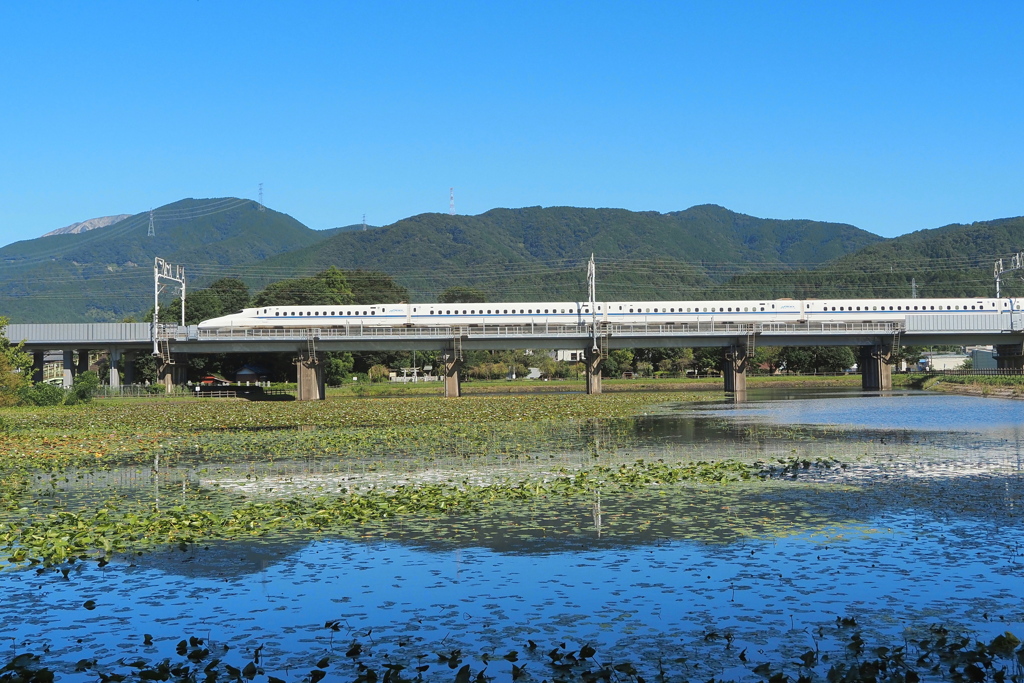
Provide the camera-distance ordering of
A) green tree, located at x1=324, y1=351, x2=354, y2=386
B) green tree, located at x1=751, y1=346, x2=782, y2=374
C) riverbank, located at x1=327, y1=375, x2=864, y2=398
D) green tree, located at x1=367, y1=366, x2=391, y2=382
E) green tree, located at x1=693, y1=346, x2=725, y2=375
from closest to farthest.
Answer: riverbank, located at x1=327, y1=375, x2=864, y2=398 < green tree, located at x1=324, y1=351, x2=354, y2=386 < green tree, located at x1=367, y1=366, x2=391, y2=382 < green tree, located at x1=693, y1=346, x2=725, y2=375 < green tree, located at x1=751, y1=346, x2=782, y2=374

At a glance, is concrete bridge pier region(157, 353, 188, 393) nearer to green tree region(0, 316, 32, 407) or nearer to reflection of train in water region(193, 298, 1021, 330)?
reflection of train in water region(193, 298, 1021, 330)

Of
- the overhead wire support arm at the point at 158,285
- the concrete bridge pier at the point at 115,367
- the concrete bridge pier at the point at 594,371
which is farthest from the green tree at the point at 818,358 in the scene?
the concrete bridge pier at the point at 115,367

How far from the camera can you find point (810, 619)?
11.7m

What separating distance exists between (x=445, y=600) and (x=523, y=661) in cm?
263

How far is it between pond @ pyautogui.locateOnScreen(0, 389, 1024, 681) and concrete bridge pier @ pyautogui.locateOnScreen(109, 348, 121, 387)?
79771 millimetres

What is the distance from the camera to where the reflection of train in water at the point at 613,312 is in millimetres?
108688

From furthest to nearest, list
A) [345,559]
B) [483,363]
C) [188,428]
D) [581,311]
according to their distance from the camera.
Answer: [483,363] < [581,311] < [188,428] < [345,559]

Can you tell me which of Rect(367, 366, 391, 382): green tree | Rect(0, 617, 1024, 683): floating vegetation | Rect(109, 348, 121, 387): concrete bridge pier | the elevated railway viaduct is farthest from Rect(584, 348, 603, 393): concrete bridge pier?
Rect(0, 617, 1024, 683): floating vegetation

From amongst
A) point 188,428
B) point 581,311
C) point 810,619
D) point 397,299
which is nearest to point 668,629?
point 810,619

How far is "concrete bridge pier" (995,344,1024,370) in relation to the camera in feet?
334

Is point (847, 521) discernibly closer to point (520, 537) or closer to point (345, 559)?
point (520, 537)

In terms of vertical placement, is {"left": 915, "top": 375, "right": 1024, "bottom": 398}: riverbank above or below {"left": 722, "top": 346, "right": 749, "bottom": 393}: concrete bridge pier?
below

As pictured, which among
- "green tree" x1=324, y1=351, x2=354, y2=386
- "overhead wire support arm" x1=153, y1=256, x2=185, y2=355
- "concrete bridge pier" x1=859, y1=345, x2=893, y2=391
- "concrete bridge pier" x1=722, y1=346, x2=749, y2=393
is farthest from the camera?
"green tree" x1=324, y1=351, x2=354, y2=386

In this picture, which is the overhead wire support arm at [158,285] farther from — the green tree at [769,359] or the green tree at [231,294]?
the green tree at [769,359]
